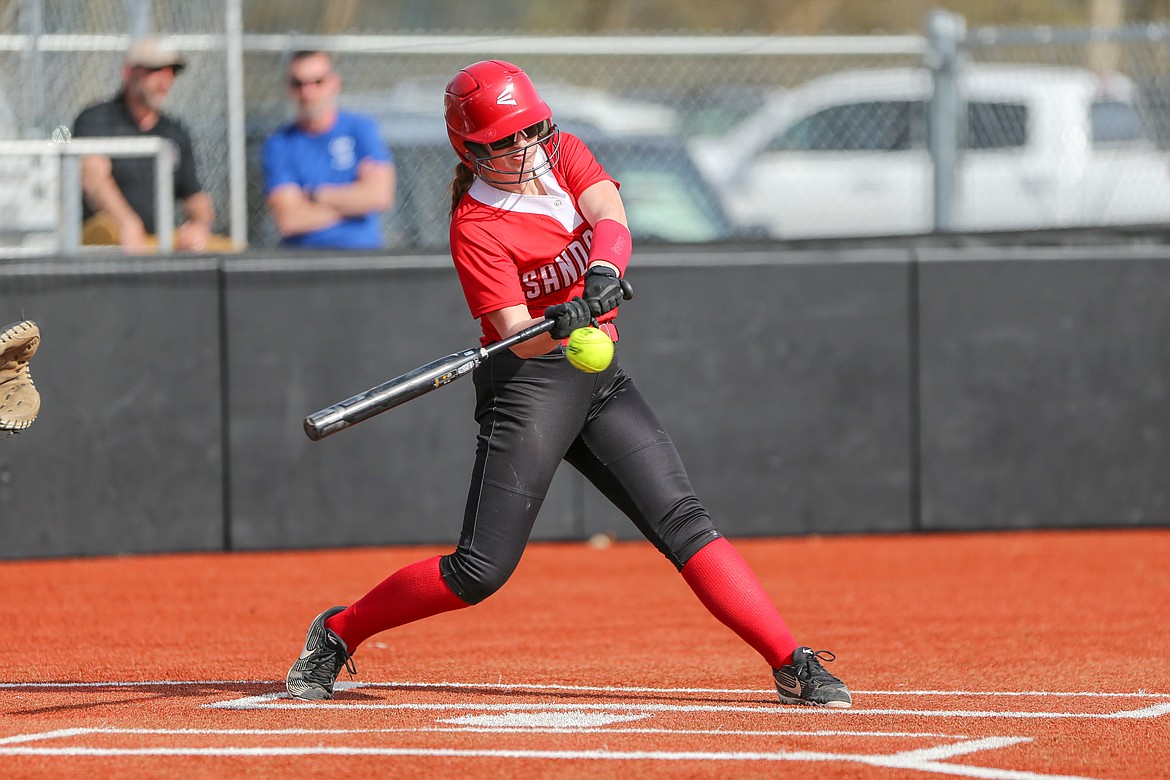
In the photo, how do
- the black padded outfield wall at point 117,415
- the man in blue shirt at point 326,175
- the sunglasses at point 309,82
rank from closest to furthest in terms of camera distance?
the black padded outfield wall at point 117,415 → the sunglasses at point 309,82 → the man in blue shirt at point 326,175

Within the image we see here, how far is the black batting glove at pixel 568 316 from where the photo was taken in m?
5.08

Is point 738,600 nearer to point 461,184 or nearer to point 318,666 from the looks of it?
point 318,666

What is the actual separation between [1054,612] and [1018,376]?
2.56m


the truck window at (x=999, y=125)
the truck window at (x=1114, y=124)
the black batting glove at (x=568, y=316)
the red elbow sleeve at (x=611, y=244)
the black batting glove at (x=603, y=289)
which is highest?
→ the truck window at (x=999, y=125)

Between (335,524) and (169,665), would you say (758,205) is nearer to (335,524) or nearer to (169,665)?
(335,524)

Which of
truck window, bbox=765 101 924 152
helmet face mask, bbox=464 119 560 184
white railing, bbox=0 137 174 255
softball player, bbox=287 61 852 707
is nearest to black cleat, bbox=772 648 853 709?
softball player, bbox=287 61 852 707

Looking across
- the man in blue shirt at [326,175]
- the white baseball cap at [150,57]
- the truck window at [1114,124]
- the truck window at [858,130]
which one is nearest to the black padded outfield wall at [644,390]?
the man in blue shirt at [326,175]

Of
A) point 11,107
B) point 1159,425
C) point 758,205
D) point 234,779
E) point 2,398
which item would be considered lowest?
point 234,779

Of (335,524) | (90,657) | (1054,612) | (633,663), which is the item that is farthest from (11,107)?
(1054,612)

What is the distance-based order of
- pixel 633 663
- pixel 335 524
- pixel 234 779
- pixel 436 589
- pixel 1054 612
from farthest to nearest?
pixel 335 524, pixel 1054 612, pixel 633 663, pixel 436 589, pixel 234 779

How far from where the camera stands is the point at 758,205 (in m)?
16.1

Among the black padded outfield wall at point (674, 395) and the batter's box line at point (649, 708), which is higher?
the black padded outfield wall at point (674, 395)

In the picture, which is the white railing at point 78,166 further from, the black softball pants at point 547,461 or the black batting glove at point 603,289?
the black batting glove at point 603,289

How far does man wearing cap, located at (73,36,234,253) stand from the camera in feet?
32.3
